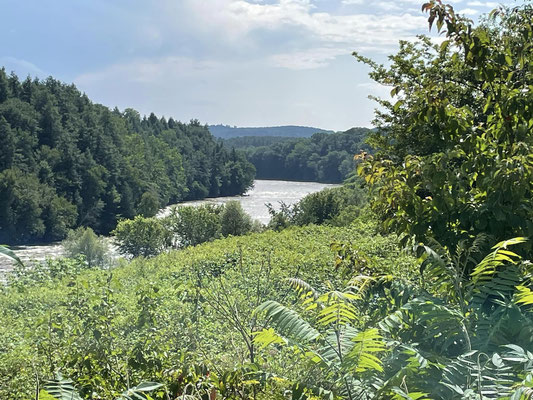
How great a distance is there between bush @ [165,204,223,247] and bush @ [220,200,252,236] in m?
0.31

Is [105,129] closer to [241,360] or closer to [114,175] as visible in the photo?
[114,175]

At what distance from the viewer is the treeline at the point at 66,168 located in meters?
40.2

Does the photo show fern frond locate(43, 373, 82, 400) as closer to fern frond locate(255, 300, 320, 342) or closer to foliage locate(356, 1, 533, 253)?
fern frond locate(255, 300, 320, 342)

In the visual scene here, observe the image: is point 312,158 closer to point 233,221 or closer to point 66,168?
point 66,168

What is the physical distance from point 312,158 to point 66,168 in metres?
44.7

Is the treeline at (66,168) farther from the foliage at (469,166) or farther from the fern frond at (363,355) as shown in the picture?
the fern frond at (363,355)

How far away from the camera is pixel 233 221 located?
86.9 ft

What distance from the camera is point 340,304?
4.93 ft

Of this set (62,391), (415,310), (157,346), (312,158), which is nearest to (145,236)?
(157,346)

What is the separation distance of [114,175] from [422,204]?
5267 centimetres

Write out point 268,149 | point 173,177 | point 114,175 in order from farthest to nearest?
point 268,149 < point 173,177 < point 114,175

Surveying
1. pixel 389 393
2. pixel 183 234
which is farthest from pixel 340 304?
pixel 183 234

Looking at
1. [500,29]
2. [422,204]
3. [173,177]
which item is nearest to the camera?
[422,204]

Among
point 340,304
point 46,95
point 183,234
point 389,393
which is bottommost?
point 183,234
